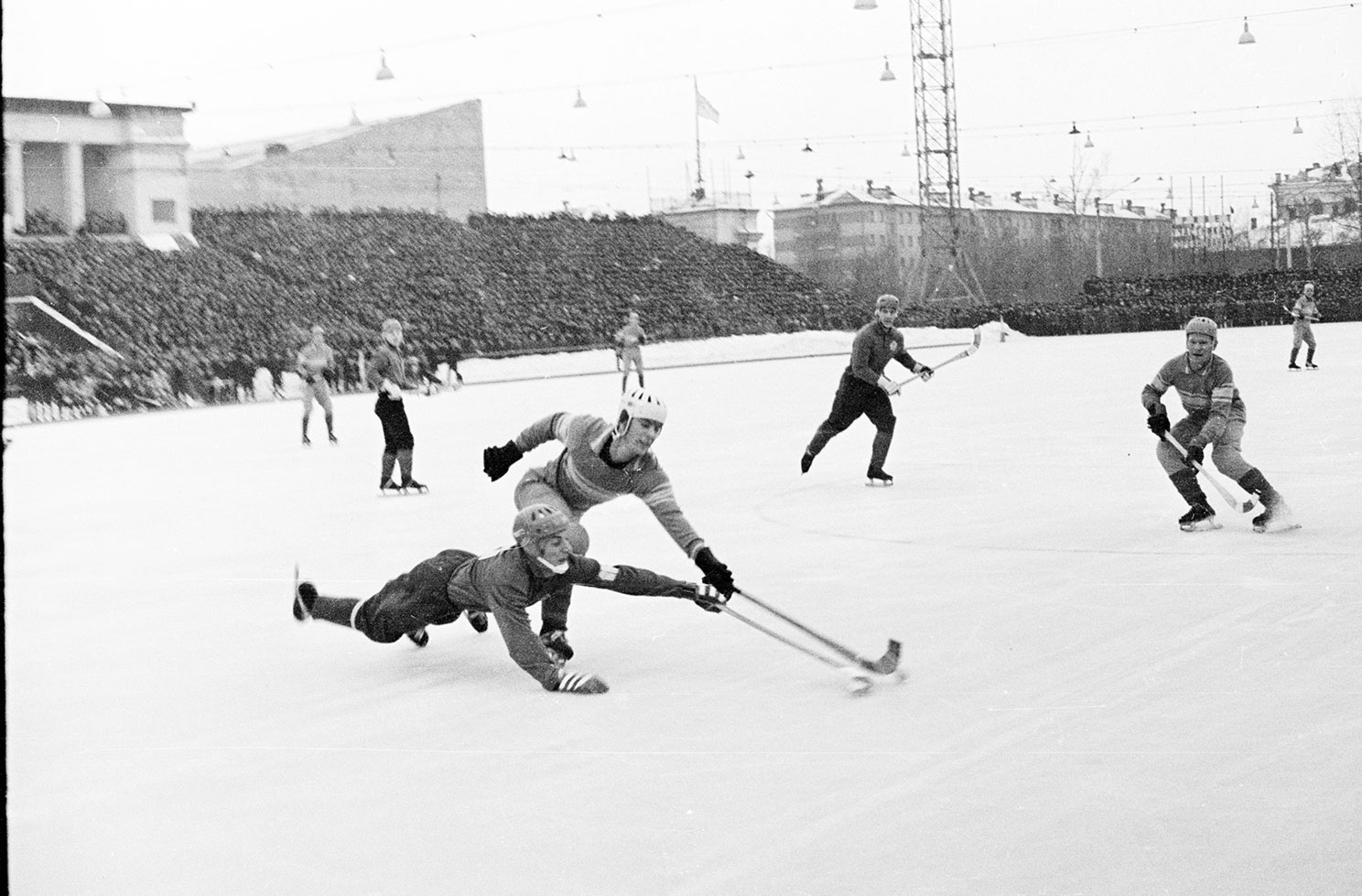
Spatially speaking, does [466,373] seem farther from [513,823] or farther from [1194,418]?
[513,823]

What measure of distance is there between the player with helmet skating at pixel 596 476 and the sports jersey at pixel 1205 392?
3.36m

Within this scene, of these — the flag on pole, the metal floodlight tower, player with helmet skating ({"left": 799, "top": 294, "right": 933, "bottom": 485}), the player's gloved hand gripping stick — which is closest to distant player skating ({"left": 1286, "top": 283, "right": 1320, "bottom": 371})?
player with helmet skating ({"left": 799, "top": 294, "right": 933, "bottom": 485})

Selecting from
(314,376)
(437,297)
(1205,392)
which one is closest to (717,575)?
(1205,392)

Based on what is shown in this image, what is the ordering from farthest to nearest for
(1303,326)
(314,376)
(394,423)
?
(1303,326) → (314,376) → (394,423)

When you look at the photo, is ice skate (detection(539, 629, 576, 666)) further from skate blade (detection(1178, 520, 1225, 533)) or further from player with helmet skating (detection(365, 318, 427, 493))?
player with helmet skating (detection(365, 318, 427, 493))

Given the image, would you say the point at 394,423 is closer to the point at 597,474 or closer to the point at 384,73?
the point at 597,474

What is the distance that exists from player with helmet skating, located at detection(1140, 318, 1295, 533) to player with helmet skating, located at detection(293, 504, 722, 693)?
3.53m

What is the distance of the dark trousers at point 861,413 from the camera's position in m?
9.59

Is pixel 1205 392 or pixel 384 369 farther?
pixel 384 369

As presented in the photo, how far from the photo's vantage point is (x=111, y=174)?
24516 millimetres

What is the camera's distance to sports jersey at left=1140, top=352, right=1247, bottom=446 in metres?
7.11

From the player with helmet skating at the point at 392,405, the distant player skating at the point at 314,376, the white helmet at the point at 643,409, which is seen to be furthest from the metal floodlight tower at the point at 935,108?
the white helmet at the point at 643,409

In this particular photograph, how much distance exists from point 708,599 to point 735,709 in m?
0.52

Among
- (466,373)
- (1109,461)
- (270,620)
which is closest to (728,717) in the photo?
(270,620)
